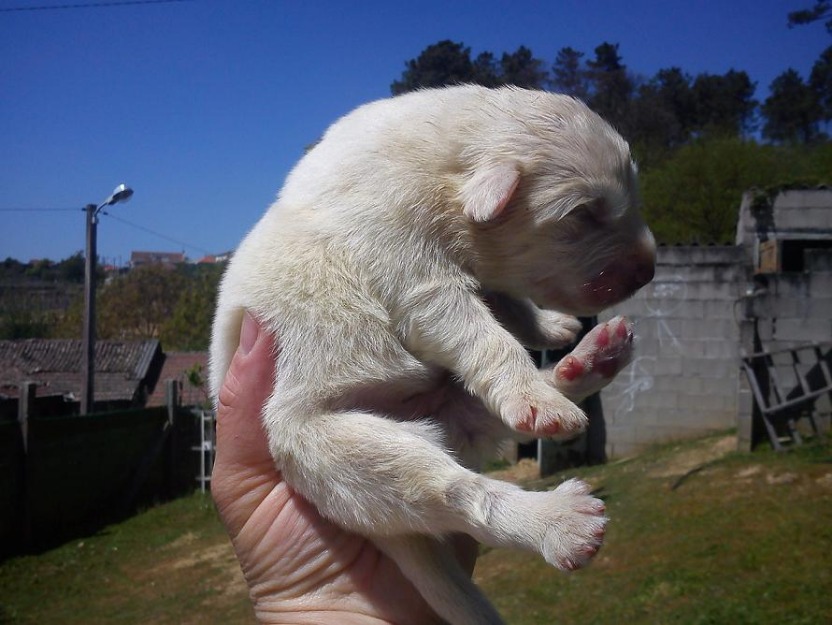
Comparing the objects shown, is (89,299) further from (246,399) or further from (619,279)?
(619,279)

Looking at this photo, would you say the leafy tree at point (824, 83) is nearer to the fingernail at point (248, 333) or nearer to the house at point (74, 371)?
the house at point (74, 371)

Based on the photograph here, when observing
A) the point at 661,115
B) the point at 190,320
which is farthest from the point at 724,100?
the point at 190,320

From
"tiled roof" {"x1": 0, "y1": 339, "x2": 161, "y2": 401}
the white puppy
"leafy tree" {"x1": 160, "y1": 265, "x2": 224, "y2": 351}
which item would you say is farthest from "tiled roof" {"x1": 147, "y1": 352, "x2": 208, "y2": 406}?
the white puppy

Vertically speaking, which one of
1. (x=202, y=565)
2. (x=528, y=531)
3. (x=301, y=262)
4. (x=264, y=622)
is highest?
(x=301, y=262)

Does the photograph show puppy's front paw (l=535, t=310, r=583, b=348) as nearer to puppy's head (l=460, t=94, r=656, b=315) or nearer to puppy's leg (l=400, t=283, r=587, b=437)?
puppy's head (l=460, t=94, r=656, b=315)

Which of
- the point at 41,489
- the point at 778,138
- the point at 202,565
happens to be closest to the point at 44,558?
the point at 41,489

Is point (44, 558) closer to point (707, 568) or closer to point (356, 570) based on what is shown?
point (707, 568)
